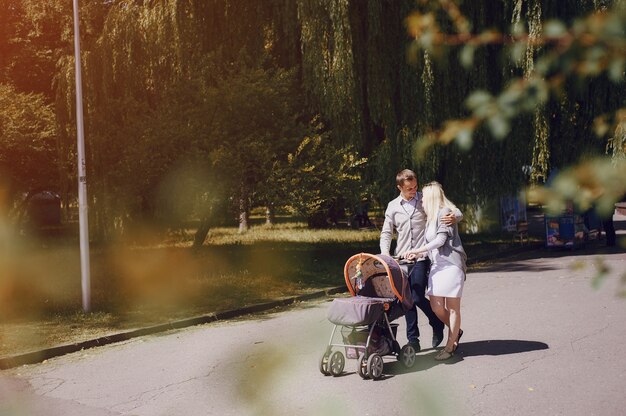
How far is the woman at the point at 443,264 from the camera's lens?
8250 mm

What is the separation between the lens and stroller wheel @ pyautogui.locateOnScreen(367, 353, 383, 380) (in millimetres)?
7516

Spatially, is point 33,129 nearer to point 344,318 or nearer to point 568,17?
point 568,17

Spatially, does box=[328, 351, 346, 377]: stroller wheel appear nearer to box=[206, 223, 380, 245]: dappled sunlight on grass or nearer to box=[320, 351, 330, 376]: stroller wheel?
box=[320, 351, 330, 376]: stroller wheel

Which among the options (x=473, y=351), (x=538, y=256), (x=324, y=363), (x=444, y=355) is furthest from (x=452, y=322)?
(x=538, y=256)

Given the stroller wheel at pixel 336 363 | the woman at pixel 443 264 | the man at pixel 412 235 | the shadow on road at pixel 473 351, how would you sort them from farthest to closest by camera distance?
the man at pixel 412 235 < the woman at pixel 443 264 < the shadow on road at pixel 473 351 < the stroller wheel at pixel 336 363

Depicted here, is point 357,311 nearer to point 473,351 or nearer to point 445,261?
point 445,261

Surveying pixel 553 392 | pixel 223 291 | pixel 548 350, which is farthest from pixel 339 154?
pixel 553 392

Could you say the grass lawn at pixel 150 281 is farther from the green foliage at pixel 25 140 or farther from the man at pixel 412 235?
the man at pixel 412 235

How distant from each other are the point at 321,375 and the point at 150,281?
351 inches

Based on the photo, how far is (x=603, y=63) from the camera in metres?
1.63

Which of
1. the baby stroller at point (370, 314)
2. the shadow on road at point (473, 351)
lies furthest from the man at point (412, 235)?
the baby stroller at point (370, 314)

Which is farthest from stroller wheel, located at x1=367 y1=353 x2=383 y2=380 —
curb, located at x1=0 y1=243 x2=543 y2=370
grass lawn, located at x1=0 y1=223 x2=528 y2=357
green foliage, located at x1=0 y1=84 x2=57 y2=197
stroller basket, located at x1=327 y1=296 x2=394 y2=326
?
green foliage, located at x1=0 y1=84 x2=57 y2=197

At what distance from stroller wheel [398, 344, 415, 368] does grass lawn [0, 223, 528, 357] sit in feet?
14.8

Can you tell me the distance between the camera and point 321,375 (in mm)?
7926
